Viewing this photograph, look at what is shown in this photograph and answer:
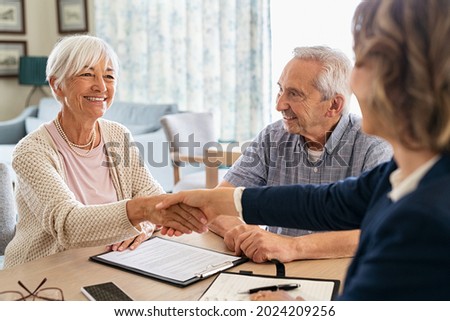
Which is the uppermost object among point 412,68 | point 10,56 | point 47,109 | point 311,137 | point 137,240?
point 412,68

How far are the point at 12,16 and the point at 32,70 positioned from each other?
796mm

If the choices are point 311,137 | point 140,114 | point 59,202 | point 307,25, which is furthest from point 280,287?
point 140,114

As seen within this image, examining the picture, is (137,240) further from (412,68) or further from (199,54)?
(199,54)

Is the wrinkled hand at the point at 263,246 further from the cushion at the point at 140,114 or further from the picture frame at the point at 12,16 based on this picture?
the picture frame at the point at 12,16

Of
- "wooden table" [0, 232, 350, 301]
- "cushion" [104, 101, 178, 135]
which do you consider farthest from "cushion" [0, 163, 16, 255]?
"cushion" [104, 101, 178, 135]

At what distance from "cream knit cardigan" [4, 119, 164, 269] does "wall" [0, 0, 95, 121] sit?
178 inches

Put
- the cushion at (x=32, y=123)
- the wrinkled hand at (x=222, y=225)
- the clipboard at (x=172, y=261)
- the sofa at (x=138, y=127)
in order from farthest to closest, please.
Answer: the cushion at (x=32, y=123)
the sofa at (x=138, y=127)
the wrinkled hand at (x=222, y=225)
the clipboard at (x=172, y=261)

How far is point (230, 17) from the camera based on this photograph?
16.2 ft

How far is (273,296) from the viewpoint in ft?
3.62

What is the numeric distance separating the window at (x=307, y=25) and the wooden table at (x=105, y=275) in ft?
9.32

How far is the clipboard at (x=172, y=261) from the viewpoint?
132 centimetres

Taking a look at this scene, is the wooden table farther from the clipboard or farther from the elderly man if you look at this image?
the elderly man

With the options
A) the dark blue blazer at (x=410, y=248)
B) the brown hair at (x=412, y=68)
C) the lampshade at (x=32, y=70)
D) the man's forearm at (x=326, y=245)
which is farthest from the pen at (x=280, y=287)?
the lampshade at (x=32, y=70)
